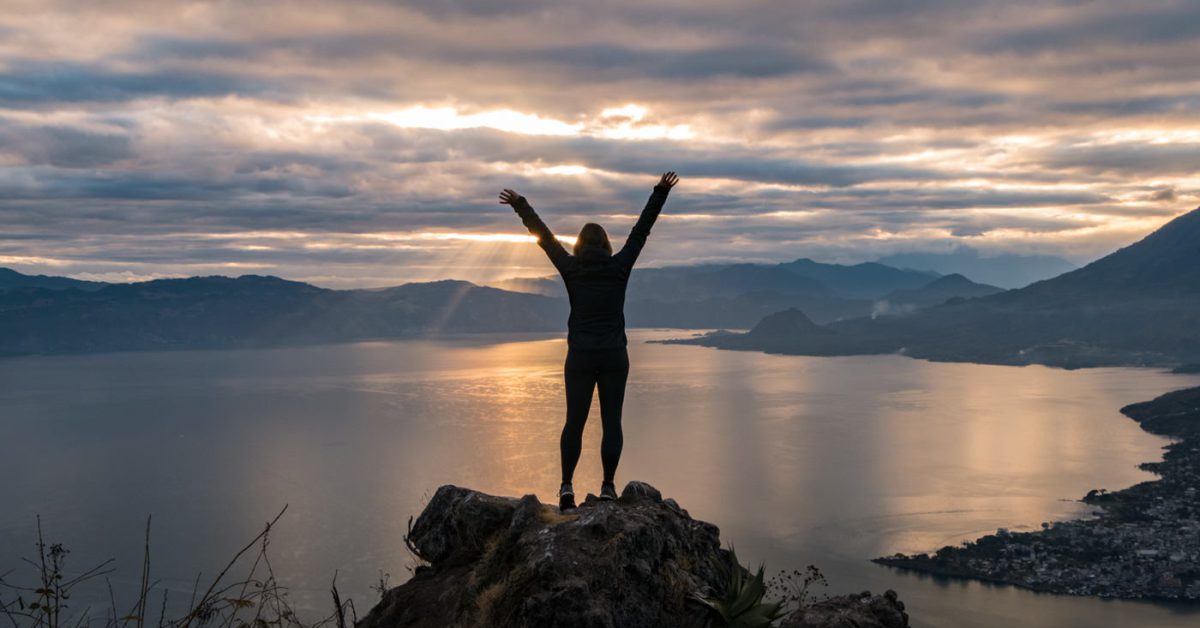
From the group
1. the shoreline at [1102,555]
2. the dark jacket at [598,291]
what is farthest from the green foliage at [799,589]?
the shoreline at [1102,555]

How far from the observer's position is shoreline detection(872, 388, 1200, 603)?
290 feet

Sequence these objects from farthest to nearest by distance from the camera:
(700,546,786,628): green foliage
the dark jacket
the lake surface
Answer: the lake surface, the dark jacket, (700,546,786,628): green foliage

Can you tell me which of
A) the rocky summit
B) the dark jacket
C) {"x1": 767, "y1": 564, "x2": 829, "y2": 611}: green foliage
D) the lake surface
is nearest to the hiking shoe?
the rocky summit

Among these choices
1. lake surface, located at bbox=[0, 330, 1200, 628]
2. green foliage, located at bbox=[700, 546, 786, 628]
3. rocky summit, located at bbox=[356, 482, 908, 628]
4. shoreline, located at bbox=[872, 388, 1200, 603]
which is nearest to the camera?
rocky summit, located at bbox=[356, 482, 908, 628]

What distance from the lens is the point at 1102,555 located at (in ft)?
315

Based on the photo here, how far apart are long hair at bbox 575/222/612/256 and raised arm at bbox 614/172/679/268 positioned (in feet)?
0.75

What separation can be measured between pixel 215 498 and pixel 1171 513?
127 m

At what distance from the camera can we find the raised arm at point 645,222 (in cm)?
1059

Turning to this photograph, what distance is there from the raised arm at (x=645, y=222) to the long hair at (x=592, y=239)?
0.75 feet

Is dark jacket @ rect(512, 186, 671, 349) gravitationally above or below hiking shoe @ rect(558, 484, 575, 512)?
above

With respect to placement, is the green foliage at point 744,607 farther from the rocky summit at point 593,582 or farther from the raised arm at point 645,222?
the raised arm at point 645,222

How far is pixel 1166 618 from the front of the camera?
269 feet

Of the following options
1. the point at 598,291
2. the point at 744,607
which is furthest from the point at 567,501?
the point at 744,607

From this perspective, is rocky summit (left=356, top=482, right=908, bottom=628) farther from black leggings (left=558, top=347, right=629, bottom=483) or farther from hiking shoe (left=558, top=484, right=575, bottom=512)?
black leggings (left=558, top=347, right=629, bottom=483)
